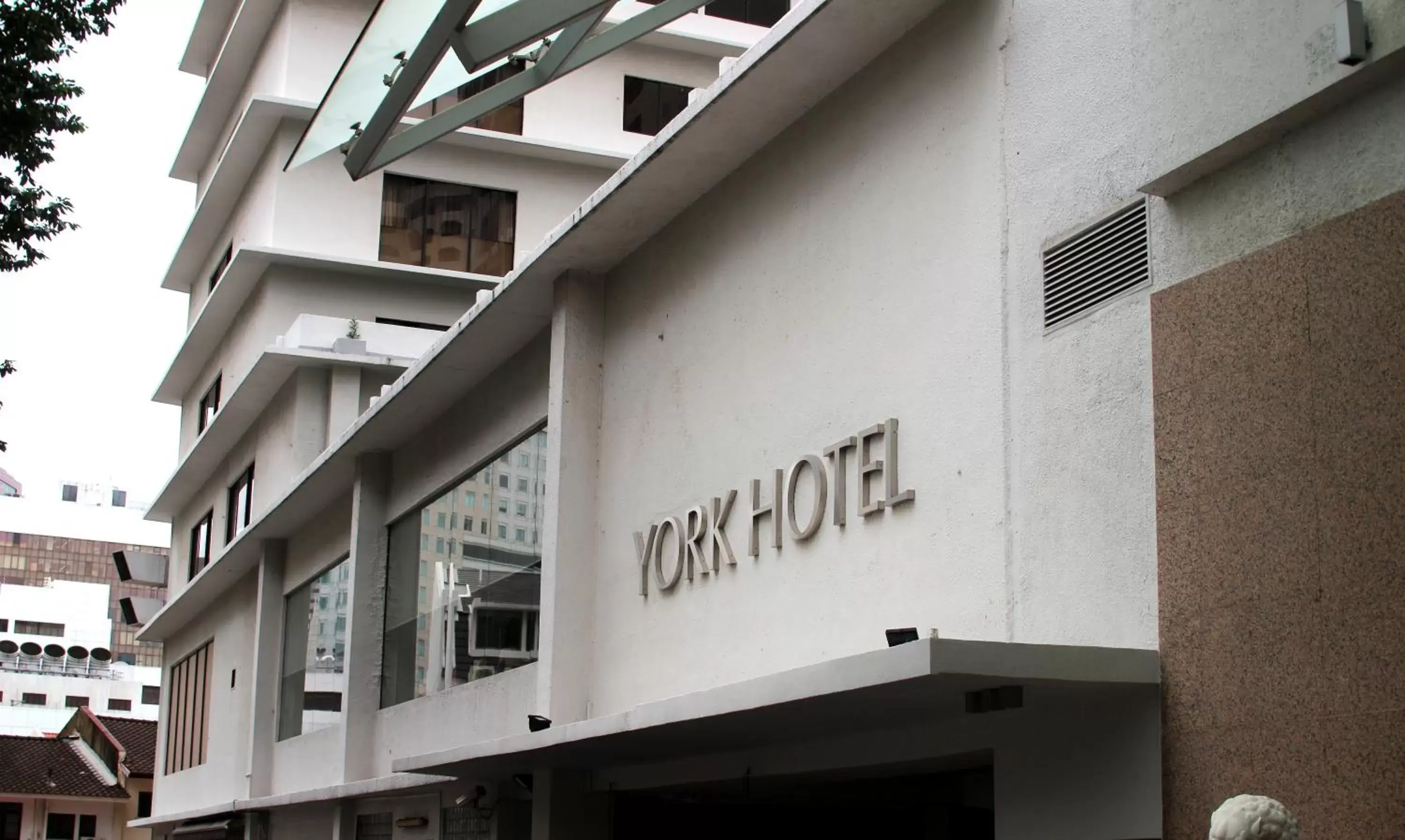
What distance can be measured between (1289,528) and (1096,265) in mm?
1671

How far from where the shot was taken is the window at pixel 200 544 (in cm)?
3011

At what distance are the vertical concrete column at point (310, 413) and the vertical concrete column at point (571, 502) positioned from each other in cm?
1228

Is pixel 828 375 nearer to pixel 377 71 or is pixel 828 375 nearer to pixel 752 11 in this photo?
pixel 377 71

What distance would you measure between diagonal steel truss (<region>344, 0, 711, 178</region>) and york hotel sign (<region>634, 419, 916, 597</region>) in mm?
2377

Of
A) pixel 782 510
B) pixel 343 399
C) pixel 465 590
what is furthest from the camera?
pixel 343 399

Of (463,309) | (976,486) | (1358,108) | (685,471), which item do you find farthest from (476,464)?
(463,309)

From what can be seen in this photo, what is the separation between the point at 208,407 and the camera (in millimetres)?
31062

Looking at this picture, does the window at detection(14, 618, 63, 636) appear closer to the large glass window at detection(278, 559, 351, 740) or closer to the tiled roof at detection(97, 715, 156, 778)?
the tiled roof at detection(97, 715, 156, 778)

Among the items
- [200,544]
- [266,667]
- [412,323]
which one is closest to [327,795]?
[266,667]

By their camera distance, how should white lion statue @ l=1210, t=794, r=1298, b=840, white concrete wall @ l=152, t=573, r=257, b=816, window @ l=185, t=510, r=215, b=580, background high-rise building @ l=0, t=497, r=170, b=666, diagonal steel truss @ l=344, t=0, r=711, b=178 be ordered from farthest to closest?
background high-rise building @ l=0, t=497, r=170, b=666, window @ l=185, t=510, r=215, b=580, white concrete wall @ l=152, t=573, r=257, b=816, diagonal steel truss @ l=344, t=0, r=711, b=178, white lion statue @ l=1210, t=794, r=1298, b=840

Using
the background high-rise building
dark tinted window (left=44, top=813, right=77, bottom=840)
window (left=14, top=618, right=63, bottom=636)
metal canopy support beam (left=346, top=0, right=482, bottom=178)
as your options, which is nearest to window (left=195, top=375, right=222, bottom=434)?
metal canopy support beam (left=346, top=0, right=482, bottom=178)

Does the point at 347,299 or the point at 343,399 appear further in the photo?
the point at 347,299

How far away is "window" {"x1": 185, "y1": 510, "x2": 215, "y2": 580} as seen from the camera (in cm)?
3011

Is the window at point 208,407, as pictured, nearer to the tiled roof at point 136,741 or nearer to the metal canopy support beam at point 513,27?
the tiled roof at point 136,741
